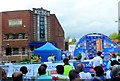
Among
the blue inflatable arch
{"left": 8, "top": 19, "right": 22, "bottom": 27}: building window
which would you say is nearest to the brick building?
{"left": 8, "top": 19, "right": 22, "bottom": 27}: building window

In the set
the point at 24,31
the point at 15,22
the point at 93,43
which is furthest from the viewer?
the point at 15,22

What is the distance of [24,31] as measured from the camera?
74.8 metres

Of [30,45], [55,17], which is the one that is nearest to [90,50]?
[30,45]

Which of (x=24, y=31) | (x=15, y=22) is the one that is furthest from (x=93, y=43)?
(x=15, y=22)

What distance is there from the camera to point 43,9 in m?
75.0

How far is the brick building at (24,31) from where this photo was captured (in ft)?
241

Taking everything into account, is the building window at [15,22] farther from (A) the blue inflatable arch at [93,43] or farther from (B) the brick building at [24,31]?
(A) the blue inflatable arch at [93,43]

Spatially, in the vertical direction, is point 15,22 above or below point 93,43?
above

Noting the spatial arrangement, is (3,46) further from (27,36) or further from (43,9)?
(43,9)

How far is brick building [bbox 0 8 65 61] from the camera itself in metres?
73.5

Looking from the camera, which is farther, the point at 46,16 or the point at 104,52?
the point at 46,16

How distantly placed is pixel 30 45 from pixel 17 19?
626 cm

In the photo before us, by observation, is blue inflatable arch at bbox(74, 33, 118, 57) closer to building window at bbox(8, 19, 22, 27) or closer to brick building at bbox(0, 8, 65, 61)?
brick building at bbox(0, 8, 65, 61)

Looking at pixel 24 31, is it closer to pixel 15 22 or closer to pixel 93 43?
pixel 15 22
